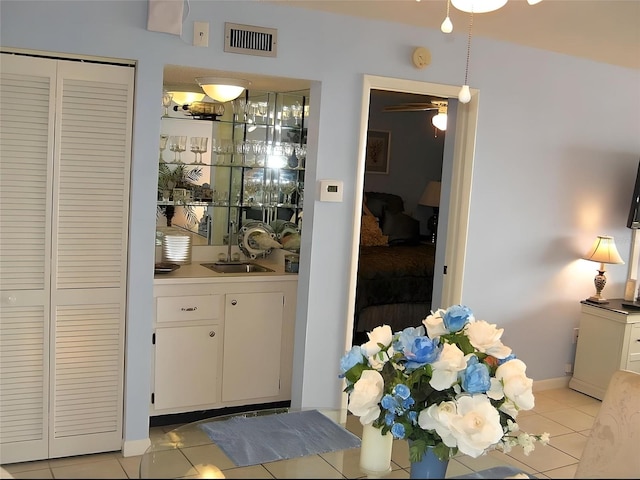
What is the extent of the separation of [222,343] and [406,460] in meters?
2.06

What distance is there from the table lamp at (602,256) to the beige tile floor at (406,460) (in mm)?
783

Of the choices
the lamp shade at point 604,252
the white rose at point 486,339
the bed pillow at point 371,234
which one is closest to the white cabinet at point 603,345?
the lamp shade at point 604,252

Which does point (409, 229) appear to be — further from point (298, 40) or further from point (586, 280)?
point (298, 40)

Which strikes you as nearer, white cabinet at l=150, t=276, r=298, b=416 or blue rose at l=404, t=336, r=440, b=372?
blue rose at l=404, t=336, r=440, b=372

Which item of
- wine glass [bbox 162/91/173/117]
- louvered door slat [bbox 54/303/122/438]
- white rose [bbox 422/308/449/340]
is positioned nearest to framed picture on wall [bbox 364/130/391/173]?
wine glass [bbox 162/91/173/117]

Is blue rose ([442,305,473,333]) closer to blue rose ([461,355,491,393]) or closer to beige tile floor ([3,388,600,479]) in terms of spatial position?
blue rose ([461,355,491,393])

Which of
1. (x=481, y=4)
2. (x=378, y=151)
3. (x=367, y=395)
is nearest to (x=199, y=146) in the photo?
(x=481, y=4)

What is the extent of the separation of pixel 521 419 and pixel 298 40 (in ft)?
8.91

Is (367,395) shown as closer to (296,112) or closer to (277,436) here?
(277,436)

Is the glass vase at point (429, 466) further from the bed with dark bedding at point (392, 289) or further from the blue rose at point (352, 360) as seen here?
the bed with dark bedding at point (392, 289)

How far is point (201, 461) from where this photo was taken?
2117 mm

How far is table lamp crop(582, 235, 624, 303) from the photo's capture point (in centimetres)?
486

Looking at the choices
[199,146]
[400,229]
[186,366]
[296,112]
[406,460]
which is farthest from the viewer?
[400,229]

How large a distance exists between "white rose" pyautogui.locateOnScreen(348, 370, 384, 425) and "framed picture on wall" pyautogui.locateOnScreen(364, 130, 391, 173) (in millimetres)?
5716
